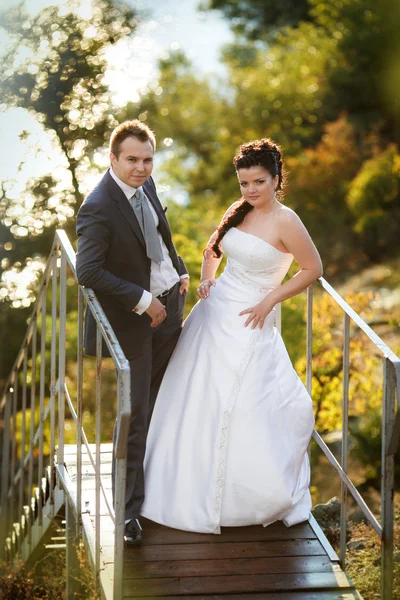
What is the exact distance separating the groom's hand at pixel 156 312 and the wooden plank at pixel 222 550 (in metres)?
0.82

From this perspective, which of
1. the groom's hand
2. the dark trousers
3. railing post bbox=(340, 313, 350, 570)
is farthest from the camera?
the dark trousers

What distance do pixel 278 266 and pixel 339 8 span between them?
15.6 m

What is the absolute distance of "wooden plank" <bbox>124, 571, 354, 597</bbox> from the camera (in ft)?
8.82

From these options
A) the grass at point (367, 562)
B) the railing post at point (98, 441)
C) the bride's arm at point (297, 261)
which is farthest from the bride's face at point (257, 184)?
the grass at point (367, 562)

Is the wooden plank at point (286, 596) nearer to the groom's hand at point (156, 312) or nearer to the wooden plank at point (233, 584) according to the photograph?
the wooden plank at point (233, 584)

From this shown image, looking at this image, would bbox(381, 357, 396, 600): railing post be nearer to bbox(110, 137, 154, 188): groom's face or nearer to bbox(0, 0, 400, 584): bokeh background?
bbox(110, 137, 154, 188): groom's face

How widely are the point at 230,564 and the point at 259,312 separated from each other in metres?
0.96

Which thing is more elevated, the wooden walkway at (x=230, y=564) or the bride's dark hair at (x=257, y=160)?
the bride's dark hair at (x=257, y=160)

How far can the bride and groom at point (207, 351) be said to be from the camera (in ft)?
9.65

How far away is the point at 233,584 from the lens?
2.73 m

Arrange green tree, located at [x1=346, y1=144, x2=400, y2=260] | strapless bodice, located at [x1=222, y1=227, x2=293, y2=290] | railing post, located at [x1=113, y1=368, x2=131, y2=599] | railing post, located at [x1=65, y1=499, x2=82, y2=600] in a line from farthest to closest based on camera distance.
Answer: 1. green tree, located at [x1=346, y1=144, x2=400, y2=260]
2. railing post, located at [x1=65, y1=499, x2=82, y2=600]
3. strapless bodice, located at [x1=222, y1=227, x2=293, y2=290]
4. railing post, located at [x1=113, y1=368, x2=131, y2=599]

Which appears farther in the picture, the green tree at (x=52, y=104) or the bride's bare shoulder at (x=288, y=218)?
the green tree at (x=52, y=104)

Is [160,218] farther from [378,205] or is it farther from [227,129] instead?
[227,129]

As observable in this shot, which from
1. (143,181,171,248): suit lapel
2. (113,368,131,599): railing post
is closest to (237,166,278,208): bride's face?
(143,181,171,248): suit lapel
